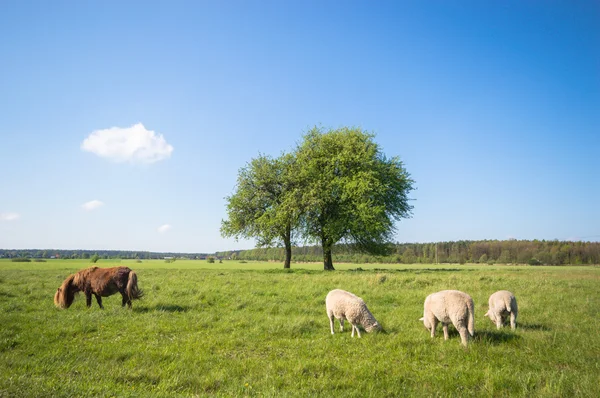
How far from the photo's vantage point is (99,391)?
552 centimetres

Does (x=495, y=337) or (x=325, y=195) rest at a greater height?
(x=325, y=195)

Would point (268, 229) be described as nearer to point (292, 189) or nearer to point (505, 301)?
point (292, 189)

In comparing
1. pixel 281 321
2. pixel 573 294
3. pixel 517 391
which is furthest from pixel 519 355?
pixel 573 294

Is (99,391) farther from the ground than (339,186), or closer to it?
closer to it

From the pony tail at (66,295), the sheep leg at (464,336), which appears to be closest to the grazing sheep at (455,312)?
the sheep leg at (464,336)

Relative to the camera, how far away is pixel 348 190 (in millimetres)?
32531

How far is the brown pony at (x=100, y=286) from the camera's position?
12641mm

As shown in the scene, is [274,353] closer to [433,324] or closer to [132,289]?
[433,324]

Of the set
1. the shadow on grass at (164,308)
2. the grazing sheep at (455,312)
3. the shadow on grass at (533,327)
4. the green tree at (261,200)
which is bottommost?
the shadow on grass at (164,308)

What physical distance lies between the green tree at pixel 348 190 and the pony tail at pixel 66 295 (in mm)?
22482

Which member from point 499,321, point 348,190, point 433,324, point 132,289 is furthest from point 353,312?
point 348,190

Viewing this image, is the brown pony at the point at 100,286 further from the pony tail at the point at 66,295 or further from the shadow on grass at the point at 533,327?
the shadow on grass at the point at 533,327

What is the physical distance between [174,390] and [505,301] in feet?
31.0

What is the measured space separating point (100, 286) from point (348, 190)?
78.7 feet
